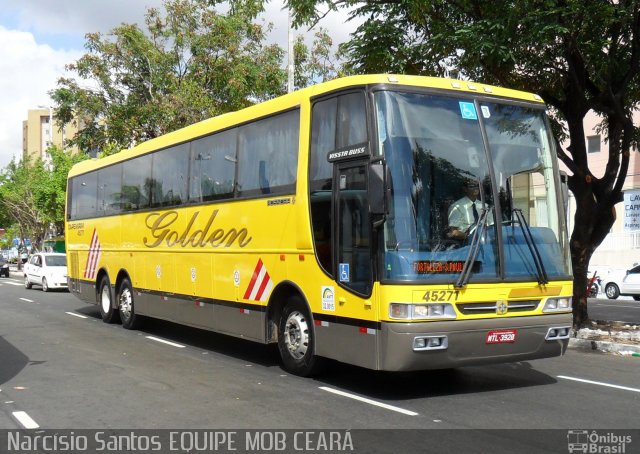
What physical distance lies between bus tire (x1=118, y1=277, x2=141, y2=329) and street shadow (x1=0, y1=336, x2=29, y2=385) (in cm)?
264

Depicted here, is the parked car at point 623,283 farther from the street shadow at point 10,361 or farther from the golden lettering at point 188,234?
the street shadow at point 10,361

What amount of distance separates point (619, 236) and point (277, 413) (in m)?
29.8

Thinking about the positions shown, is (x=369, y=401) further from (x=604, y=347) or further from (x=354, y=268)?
(x=604, y=347)

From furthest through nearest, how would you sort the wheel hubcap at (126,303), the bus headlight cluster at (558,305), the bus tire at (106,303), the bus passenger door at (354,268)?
the bus tire at (106,303)
the wheel hubcap at (126,303)
the bus headlight cluster at (558,305)
the bus passenger door at (354,268)

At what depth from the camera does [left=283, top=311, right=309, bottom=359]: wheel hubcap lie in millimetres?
8883

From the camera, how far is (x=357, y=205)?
7906mm

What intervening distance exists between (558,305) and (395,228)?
236 centimetres

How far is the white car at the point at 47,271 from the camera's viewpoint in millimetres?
27766

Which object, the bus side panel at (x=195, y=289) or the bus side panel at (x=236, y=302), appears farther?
the bus side panel at (x=195, y=289)

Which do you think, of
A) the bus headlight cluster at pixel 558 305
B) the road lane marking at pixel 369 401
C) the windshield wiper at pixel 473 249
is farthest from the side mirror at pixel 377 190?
the bus headlight cluster at pixel 558 305

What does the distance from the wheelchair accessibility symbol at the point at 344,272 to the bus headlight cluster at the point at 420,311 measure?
82 cm

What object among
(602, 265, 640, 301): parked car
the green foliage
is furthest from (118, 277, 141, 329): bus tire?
the green foliage

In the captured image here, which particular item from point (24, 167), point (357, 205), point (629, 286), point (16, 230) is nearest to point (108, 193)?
point (357, 205)

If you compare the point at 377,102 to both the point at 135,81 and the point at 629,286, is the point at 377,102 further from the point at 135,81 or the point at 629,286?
the point at 629,286
